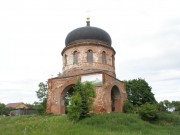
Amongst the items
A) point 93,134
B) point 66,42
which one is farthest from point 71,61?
point 93,134

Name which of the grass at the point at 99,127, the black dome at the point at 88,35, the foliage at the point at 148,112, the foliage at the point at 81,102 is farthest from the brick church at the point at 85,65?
the grass at the point at 99,127

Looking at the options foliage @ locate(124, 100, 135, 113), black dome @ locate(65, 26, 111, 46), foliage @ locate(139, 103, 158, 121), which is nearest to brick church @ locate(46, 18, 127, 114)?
black dome @ locate(65, 26, 111, 46)

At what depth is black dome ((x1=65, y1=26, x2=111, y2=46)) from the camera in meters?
26.0

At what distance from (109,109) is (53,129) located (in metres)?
7.42

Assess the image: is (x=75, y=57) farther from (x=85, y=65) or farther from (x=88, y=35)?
(x=88, y=35)

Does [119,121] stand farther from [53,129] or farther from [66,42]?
[66,42]

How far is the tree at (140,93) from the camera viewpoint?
3184cm

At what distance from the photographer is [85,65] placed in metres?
25.6

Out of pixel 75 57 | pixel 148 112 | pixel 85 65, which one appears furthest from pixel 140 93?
pixel 148 112

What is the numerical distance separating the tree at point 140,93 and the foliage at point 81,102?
1213 cm

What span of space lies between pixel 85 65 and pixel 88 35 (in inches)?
108

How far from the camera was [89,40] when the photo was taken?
2580 centimetres

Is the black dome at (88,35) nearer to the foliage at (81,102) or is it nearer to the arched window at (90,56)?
the arched window at (90,56)

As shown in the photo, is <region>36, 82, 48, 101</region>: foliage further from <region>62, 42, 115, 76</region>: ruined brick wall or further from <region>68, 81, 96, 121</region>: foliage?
<region>68, 81, 96, 121</region>: foliage
